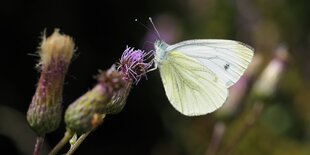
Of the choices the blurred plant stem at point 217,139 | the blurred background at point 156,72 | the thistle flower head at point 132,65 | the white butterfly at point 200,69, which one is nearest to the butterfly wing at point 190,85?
the white butterfly at point 200,69

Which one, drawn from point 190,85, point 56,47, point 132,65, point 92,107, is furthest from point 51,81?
point 190,85

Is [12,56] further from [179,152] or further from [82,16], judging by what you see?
[179,152]

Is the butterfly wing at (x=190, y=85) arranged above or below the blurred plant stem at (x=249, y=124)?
above

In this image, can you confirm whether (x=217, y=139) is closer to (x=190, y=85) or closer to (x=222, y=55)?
(x=190, y=85)

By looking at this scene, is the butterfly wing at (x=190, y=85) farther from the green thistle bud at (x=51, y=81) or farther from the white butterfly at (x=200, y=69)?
the green thistle bud at (x=51, y=81)

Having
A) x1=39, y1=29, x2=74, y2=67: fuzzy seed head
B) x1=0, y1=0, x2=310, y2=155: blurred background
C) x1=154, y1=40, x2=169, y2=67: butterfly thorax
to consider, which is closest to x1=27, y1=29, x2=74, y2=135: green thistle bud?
x1=39, y1=29, x2=74, y2=67: fuzzy seed head

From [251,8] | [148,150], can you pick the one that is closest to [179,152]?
[148,150]
